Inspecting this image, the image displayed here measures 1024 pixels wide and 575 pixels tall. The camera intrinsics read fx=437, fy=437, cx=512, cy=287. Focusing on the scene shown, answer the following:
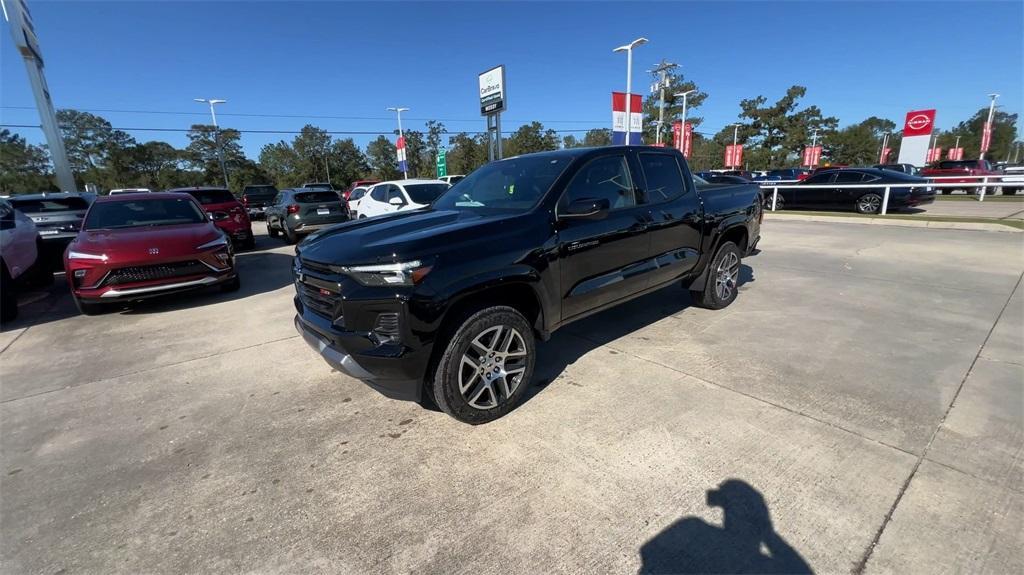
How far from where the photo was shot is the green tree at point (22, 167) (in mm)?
58875

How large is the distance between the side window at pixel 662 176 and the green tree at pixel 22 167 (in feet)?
270

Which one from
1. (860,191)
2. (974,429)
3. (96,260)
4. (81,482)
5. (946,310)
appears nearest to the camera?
(81,482)

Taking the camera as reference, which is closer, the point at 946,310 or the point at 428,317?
the point at 428,317

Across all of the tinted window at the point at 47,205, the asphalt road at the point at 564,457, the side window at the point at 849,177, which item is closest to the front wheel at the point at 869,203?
the side window at the point at 849,177

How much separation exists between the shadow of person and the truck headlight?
1.83m

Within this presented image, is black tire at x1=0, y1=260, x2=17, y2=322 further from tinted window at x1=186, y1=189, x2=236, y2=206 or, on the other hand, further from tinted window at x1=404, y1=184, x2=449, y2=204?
tinted window at x1=404, y1=184, x2=449, y2=204

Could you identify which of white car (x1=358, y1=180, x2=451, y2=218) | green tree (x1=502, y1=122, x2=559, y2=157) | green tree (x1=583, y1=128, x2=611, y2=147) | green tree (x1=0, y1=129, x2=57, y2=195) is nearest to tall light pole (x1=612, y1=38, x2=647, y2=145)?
white car (x1=358, y1=180, x2=451, y2=218)

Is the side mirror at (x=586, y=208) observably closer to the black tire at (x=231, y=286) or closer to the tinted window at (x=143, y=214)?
the black tire at (x=231, y=286)

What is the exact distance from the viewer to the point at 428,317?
2.63 m

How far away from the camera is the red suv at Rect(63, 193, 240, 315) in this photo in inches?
212

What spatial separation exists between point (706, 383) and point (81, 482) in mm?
4206

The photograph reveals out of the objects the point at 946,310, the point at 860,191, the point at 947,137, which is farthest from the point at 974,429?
the point at 947,137

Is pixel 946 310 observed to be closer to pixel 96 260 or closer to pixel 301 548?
pixel 301 548

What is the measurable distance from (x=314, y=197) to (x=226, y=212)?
2139 millimetres
